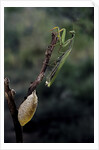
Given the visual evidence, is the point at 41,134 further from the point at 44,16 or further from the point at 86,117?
the point at 44,16

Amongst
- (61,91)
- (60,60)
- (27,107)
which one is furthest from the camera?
(61,91)

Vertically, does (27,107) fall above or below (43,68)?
below

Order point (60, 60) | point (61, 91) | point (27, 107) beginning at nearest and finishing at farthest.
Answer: point (27, 107)
point (60, 60)
point (61, 91)

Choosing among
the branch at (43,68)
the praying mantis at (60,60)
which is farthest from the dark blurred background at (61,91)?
the branch at (43,68)

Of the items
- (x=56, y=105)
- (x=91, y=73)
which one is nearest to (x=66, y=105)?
(x=56, y=105)

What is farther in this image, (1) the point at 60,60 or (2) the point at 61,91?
(2) the point at 61,91

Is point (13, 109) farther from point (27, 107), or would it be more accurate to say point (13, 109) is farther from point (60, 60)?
point (60, 60)

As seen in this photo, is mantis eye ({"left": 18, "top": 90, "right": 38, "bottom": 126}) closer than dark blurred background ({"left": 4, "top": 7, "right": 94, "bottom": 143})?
Yes

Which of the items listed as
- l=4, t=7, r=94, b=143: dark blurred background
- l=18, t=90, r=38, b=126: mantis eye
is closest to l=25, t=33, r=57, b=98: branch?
l=18, t=90, r=38, b=126: mantis eye

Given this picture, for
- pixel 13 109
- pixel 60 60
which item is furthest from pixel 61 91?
pixel 13 109

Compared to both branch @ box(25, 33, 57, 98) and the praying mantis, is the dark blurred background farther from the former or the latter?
branch @ box(25, 33, 57, 98)
